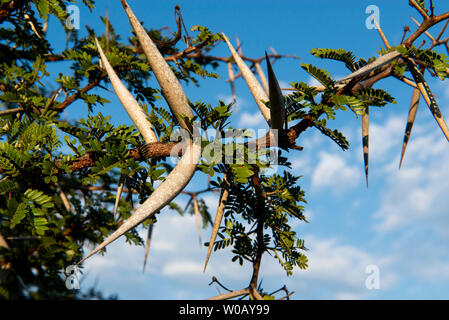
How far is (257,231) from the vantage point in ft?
9.89

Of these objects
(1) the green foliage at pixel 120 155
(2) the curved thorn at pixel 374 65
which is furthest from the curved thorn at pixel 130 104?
(2) the curved thorn at pixel 374 65

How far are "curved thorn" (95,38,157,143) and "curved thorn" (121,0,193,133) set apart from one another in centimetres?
48

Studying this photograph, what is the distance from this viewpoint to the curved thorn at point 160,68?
5.73 ft

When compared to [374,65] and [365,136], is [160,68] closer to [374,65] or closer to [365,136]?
[374,65]

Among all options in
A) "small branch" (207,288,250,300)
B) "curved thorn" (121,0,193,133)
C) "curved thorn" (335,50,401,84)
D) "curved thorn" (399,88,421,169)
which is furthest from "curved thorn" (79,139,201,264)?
"curved thorn" (399,88,421,169)

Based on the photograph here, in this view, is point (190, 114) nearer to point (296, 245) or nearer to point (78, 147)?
point (78, 147)

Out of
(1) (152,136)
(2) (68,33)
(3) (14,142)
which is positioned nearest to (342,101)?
(1) (152,136)

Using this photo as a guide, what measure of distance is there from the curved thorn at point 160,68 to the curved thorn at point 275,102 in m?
0.47

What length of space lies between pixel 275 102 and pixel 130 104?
37.4 inches

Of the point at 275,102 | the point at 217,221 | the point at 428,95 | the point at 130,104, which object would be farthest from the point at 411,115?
the point at 130,104

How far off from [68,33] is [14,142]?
2732 mm

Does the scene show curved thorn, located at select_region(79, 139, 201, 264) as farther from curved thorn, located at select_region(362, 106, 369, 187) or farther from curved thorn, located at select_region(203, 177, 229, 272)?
curved thorn, located at select_region(362, 106, 369, 187)
